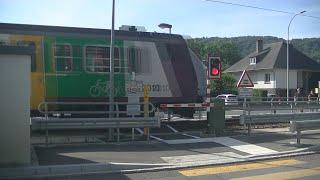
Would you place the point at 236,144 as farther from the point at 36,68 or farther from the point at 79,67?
the point at 36,68

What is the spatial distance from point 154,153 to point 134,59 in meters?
6.32

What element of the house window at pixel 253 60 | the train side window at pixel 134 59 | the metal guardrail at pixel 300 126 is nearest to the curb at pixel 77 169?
the metal guardrail at pixel 300 126

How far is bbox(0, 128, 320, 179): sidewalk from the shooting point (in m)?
8.68

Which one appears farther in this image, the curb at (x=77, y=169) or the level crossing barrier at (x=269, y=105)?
the level crossing barrier at (x=269, y=105)

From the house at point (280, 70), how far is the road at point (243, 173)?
168 ft

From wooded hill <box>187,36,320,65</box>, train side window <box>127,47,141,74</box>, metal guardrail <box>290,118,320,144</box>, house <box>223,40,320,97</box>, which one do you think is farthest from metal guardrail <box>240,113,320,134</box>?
wooded hill <box>187,36,320,65</box>

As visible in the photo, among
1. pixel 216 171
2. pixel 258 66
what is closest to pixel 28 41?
pixel 216 171

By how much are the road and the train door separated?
23.1ft

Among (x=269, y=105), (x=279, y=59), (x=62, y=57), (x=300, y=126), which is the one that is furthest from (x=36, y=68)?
(x=279, y=59)

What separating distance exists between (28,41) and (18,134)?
6.65 metres

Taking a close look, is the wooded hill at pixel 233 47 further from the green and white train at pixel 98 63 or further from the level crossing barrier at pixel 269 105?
the green and white train at pixel 98 63

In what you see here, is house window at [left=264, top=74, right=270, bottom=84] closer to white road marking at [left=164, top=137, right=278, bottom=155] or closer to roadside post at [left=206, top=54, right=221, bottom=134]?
roadside post at [left=206, top=54, right=221, bottom=134]

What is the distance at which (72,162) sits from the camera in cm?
919

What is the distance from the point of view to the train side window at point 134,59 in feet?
53.5
